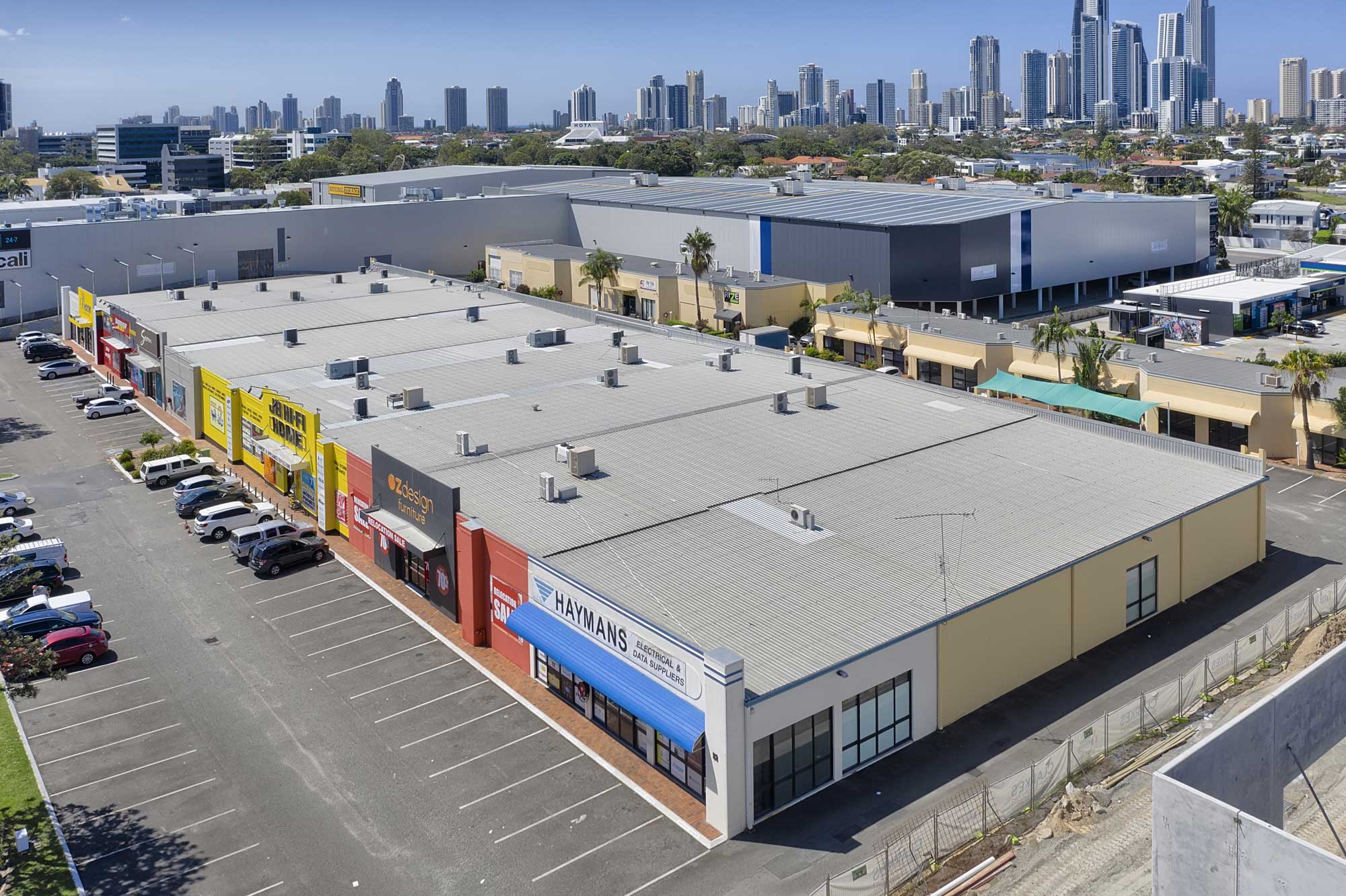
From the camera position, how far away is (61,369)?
66.2m

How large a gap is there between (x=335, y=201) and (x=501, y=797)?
94.8 metres

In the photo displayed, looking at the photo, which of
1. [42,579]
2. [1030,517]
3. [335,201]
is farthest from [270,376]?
[335,201]

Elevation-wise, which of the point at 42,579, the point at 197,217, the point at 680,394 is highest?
the point at 197,217

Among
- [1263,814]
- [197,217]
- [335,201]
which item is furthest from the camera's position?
[335,201]

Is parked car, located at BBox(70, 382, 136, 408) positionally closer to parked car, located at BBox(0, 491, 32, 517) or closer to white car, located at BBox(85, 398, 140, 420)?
white car, located at BBox(85, 398, 140, 420)

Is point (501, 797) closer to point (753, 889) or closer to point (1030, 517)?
point (753, 889)

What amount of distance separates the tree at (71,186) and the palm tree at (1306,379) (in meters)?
126

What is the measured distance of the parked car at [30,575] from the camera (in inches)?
1348

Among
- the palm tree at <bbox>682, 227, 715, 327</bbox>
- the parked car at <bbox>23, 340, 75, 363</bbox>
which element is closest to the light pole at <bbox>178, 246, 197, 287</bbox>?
the parked car at <bbox>23, 340, 75, 363</bbox>

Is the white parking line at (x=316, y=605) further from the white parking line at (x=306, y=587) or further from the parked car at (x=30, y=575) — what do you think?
the parked car at (x=30, y=575)

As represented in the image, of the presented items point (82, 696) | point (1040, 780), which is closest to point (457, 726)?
point (82, 696)

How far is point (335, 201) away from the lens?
110 meters

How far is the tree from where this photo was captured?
470ft

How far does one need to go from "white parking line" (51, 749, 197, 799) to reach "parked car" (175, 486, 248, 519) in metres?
17.5
